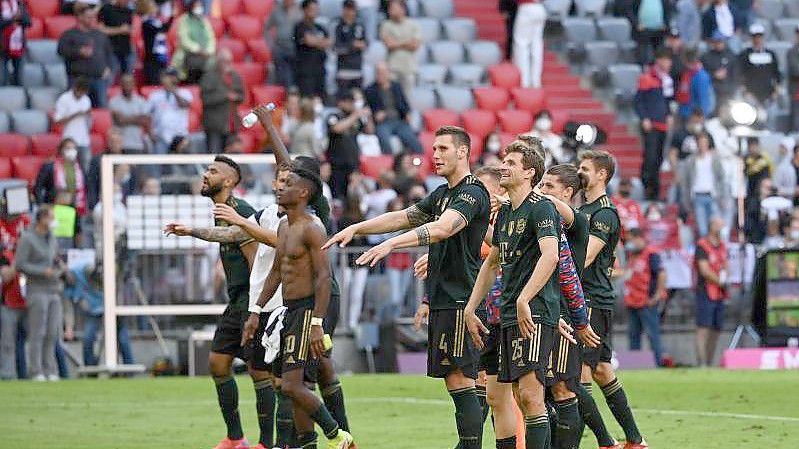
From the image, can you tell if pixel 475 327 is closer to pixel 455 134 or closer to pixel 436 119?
pixel 455 134

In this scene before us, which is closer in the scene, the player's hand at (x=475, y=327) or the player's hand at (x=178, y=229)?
the player's hand at (x=475, y=327)

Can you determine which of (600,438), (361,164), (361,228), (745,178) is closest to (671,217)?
(745,178)

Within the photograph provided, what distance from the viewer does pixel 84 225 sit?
25.9 meters

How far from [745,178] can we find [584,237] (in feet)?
58.4

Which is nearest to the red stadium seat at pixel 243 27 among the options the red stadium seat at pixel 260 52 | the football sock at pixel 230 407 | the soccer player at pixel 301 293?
the red stadium seat at pixel 260 52

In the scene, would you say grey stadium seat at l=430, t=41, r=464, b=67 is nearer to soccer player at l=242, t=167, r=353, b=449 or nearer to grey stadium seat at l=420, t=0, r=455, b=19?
grey stadium seat at l=420, t=0, r=455, b=19

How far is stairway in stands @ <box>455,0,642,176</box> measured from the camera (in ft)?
109

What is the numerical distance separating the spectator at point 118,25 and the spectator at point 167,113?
130 centimetres

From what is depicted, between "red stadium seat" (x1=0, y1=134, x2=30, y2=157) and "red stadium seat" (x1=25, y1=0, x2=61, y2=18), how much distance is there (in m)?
3.20

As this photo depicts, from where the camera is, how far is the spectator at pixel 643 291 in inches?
1029

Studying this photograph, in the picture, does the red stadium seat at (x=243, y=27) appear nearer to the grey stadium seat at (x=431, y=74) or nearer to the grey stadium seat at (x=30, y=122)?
the grey stadium seat at (x=431, y=74)

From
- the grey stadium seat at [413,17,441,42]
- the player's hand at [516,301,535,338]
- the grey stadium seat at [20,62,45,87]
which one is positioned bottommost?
the player's hand at [516,301,535,338]

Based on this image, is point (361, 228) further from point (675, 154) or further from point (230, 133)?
point (675, 154)

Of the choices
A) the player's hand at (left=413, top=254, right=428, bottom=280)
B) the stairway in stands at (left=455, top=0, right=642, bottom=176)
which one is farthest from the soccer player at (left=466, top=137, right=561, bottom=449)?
the stairway in stands at (left=455, top=0, right=642, bottom=176)
